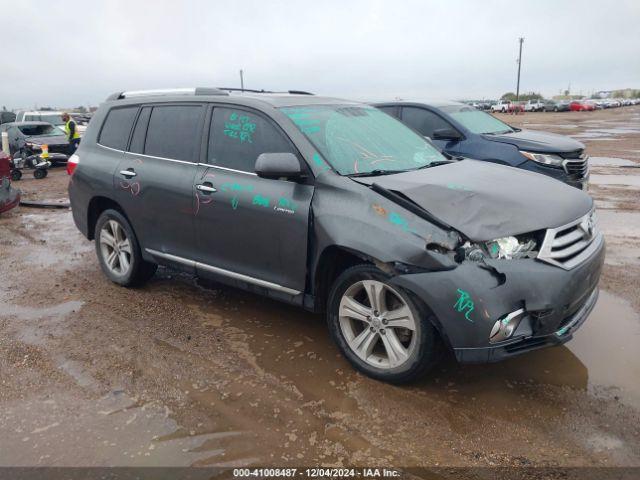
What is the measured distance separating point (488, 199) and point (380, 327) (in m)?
1.08

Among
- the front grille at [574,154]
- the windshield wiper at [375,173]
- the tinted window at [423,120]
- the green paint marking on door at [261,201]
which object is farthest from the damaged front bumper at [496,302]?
the tinted window at [423,120]

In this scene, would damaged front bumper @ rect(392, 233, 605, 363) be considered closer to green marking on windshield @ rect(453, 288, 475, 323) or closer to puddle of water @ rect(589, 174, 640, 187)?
green marking on windshield @ rect(453, 288, 475, 323)

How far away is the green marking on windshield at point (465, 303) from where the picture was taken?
119 inches

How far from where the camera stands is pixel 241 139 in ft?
13.9

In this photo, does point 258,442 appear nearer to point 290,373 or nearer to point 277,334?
point 290,373

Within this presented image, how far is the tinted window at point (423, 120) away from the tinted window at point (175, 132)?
449cm

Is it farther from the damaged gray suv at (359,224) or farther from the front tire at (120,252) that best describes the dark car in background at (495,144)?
the front tire at (120,252)

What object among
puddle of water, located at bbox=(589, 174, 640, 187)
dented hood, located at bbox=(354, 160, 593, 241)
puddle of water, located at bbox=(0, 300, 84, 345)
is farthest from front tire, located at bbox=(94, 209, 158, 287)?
puddle of water, located at bbox=(589, 174, 640, 187)

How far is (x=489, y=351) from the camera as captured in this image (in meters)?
3.09

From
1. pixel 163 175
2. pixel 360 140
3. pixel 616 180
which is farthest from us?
pixel 616 180

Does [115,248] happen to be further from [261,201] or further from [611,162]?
[611,162]

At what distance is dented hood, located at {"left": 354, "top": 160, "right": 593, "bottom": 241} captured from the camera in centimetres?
321

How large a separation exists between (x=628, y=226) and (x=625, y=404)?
492cm

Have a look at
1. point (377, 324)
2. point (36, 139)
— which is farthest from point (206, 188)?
point (36, 139)
